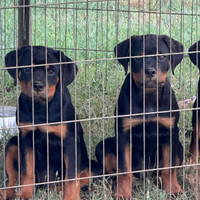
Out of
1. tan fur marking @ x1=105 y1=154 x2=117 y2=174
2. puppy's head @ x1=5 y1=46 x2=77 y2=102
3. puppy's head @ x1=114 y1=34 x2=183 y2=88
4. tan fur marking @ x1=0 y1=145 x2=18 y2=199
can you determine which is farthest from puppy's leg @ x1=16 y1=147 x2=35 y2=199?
puppy's head @ x1=114 y1=34 x2=183 y2=88

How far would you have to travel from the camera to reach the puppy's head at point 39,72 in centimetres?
300

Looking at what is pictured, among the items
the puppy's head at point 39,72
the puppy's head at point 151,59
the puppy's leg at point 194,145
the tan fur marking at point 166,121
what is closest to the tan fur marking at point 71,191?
the puppy's head at point 39,72

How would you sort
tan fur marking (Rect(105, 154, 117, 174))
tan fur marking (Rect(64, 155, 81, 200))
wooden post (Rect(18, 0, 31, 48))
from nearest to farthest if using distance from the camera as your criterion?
1. tan fur marking (Rect(64, 155, 81, 200))
2. tan fur marking (Rect(105, 154, 117, 174))
3. wooden post (Rect(18, 0, 31, 48))

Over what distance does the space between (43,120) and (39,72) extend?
0.36m

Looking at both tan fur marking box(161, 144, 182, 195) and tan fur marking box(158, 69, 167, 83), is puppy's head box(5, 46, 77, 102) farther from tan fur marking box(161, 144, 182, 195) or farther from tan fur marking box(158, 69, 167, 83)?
tan fur marking box(161, 144, 182, 195)

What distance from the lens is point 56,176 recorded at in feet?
10.3

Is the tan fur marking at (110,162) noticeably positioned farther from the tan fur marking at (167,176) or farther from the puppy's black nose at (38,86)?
the puppy's black nose at (38,86)

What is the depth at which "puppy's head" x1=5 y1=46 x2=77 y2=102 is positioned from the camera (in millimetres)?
2996

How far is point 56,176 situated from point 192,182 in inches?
40.3

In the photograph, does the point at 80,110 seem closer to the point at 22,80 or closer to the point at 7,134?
the point at 7,134

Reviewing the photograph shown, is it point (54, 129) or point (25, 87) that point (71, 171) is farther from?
point (25, 87)

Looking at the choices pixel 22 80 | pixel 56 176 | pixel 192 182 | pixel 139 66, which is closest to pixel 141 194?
pixel 192 182

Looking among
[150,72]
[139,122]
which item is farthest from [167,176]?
[150,72]

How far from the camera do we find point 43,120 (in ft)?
10.3
